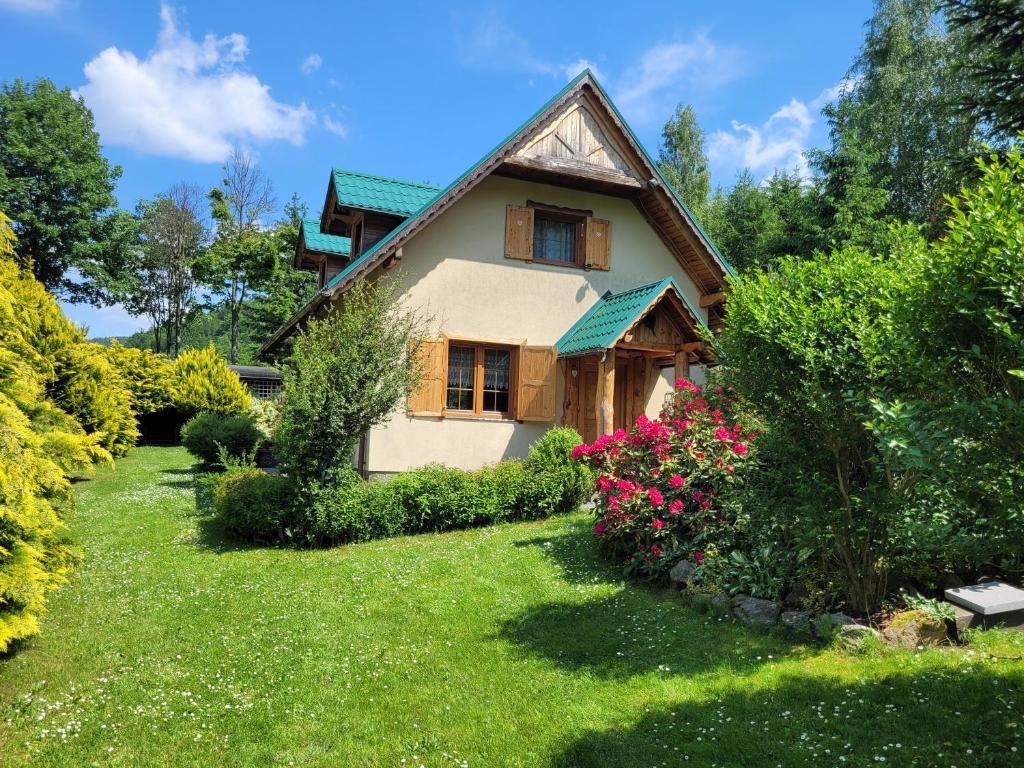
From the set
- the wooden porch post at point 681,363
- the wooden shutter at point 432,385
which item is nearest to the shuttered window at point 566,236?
the wooden porch post at point 681,363

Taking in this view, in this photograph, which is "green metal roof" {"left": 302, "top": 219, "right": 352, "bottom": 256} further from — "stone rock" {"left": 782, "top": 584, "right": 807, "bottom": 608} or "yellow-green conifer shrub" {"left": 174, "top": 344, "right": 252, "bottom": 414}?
"stone rock" {"left": 782, "top": 584, "right": 807, "bottom": 608}

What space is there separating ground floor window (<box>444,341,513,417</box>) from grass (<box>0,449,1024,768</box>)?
5516mm

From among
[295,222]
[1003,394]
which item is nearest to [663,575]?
[1003,394]

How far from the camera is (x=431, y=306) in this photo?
12.6m

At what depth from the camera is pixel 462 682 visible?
16.6 feet

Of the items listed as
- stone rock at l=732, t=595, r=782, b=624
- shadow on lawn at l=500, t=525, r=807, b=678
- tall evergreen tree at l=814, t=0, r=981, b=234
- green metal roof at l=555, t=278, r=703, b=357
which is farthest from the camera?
tall evergreen tree at l=814, t=0, r=981, b=234

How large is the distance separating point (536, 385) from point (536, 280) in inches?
89.4

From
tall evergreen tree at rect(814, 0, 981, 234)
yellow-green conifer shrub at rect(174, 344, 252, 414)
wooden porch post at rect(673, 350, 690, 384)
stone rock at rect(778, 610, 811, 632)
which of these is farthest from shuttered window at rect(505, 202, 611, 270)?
yellow-green conifer shrub at rect(174, 344, 252, 414)

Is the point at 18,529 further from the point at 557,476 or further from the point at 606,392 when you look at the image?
the point at 606,392

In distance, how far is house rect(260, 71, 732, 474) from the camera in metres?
12.2

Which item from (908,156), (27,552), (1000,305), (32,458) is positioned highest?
(908,156)

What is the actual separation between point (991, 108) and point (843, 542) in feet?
27.5

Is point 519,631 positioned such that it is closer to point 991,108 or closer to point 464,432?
point 464,432

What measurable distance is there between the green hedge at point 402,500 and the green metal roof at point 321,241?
336 inches
